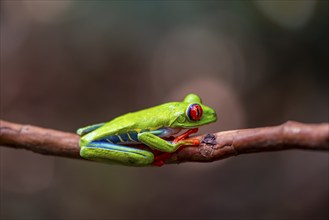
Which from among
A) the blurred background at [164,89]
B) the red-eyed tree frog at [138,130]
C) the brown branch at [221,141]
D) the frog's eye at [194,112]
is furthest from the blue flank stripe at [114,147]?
the blurred background at [164,89]

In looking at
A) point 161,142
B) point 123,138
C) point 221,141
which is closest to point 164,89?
point 123,138

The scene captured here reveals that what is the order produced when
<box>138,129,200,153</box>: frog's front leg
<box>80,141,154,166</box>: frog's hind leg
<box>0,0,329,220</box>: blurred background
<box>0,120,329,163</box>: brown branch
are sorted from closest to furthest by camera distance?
<box>0,120,329,163</box>: brown branch < <box>138,129,200,153</box>: frog's front leg < <box>80,141,154,166</box>: frog's hind leg < <box>0,0,329,220</box>: blurred background

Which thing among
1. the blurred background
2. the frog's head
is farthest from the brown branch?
the blurred background

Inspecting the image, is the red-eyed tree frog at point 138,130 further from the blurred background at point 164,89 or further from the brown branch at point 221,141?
the blurred background at point 164,89

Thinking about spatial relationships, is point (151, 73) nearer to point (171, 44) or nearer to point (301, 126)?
point (171, 44)

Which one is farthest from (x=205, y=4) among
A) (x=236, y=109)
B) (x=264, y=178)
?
(x=264, y=178)

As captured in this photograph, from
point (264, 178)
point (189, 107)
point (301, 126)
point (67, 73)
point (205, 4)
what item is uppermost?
point (205, 4)

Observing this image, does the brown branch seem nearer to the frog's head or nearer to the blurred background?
the frog's head
